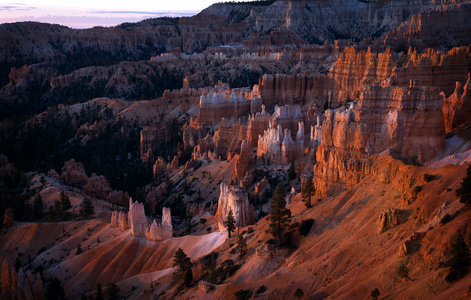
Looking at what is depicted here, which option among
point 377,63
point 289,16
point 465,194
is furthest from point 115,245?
point 289,16

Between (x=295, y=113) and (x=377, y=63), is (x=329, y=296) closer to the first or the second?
(x=295, y=113)

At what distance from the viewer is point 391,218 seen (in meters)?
21.5

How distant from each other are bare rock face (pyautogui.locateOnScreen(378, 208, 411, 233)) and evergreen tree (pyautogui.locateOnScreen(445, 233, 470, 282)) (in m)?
5.38

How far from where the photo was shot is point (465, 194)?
58.4ft

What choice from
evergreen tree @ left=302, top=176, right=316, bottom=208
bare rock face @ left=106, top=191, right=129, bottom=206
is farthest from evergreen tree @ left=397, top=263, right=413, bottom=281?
bare rock face @ left=106, top=191, right=129, bottom=206

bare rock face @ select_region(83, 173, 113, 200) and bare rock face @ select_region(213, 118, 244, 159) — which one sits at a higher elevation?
bare rock face @ select_region(213, 118, 244, 159)

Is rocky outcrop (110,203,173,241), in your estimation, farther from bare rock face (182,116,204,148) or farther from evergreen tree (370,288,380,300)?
bare rock face (182,116,204,148)

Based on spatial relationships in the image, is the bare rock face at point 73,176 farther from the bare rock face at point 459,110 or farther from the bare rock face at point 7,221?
the bare rock face at point 459,110

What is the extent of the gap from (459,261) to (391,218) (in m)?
5.95

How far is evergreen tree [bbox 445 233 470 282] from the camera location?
15469 millimetres

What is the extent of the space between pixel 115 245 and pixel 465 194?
3103 centimetres

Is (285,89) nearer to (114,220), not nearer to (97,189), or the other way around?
(97,189)

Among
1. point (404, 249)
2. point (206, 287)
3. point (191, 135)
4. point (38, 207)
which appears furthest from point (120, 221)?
point (404, 249)

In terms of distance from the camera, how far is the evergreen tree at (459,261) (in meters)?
15.5
